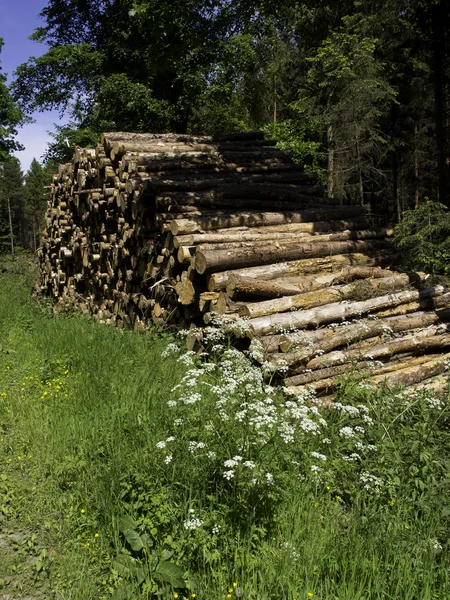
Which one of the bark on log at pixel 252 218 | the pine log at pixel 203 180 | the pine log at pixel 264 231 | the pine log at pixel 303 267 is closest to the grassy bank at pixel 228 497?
the pine log at pixel 303 267

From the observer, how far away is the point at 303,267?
6895 mm

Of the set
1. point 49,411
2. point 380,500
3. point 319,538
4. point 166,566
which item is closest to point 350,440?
point 380,500

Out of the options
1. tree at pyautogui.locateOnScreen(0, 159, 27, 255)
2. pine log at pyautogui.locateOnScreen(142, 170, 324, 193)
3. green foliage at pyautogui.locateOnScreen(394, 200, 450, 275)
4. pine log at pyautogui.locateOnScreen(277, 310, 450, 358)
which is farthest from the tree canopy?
tree at pyautogui.locateOnScreen(0, 159, 27, 255)

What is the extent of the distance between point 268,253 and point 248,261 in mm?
364

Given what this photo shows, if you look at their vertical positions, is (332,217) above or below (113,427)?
above

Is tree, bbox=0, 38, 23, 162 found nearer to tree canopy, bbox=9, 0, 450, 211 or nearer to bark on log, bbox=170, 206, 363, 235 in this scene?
tree canopy, bbox=9, 0, 450, 211

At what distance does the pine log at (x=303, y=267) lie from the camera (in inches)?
245

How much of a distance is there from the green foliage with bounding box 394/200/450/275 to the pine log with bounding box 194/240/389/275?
10.7ft

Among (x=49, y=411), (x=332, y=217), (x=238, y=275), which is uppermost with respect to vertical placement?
(x=332, y=217)

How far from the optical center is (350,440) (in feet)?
12.2

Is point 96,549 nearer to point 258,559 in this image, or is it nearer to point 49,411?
point 258,559

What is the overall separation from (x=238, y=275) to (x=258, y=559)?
148 inches

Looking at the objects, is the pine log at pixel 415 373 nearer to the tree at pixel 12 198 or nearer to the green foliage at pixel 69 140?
the green foliage at pixel 69 140

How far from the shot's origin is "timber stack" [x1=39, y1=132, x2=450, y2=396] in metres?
5.54
